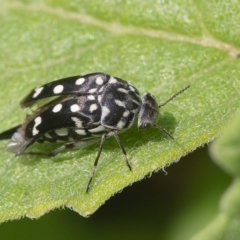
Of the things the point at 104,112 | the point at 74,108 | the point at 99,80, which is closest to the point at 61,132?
the point at 74,108

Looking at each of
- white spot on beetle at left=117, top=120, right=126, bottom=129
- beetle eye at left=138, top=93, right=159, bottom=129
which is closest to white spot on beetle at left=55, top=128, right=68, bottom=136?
white spot on beetle at left=117, top=120, right=126, bottom=129

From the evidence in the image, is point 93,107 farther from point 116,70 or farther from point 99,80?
point 116,70

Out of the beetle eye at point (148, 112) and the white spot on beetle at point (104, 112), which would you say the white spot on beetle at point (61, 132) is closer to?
the white spot on beetle at point (104, 112)

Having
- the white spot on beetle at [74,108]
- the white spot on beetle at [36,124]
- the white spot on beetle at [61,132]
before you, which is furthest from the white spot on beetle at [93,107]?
the white spot on beetle at [36,124]

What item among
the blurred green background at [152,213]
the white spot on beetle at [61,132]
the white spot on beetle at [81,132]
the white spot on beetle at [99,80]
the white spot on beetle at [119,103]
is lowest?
the blurred green background at [152,213]

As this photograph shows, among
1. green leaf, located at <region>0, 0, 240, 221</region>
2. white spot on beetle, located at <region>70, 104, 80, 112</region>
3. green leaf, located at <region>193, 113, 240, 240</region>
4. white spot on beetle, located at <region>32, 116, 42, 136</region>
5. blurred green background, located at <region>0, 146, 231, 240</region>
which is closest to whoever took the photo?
green leaf, located at <region>193, 113, 240, 240</region>

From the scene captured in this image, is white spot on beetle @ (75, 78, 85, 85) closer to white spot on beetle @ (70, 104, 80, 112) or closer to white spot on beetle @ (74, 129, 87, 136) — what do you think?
white spot on beetle @ (70, 104, 80, 112)
